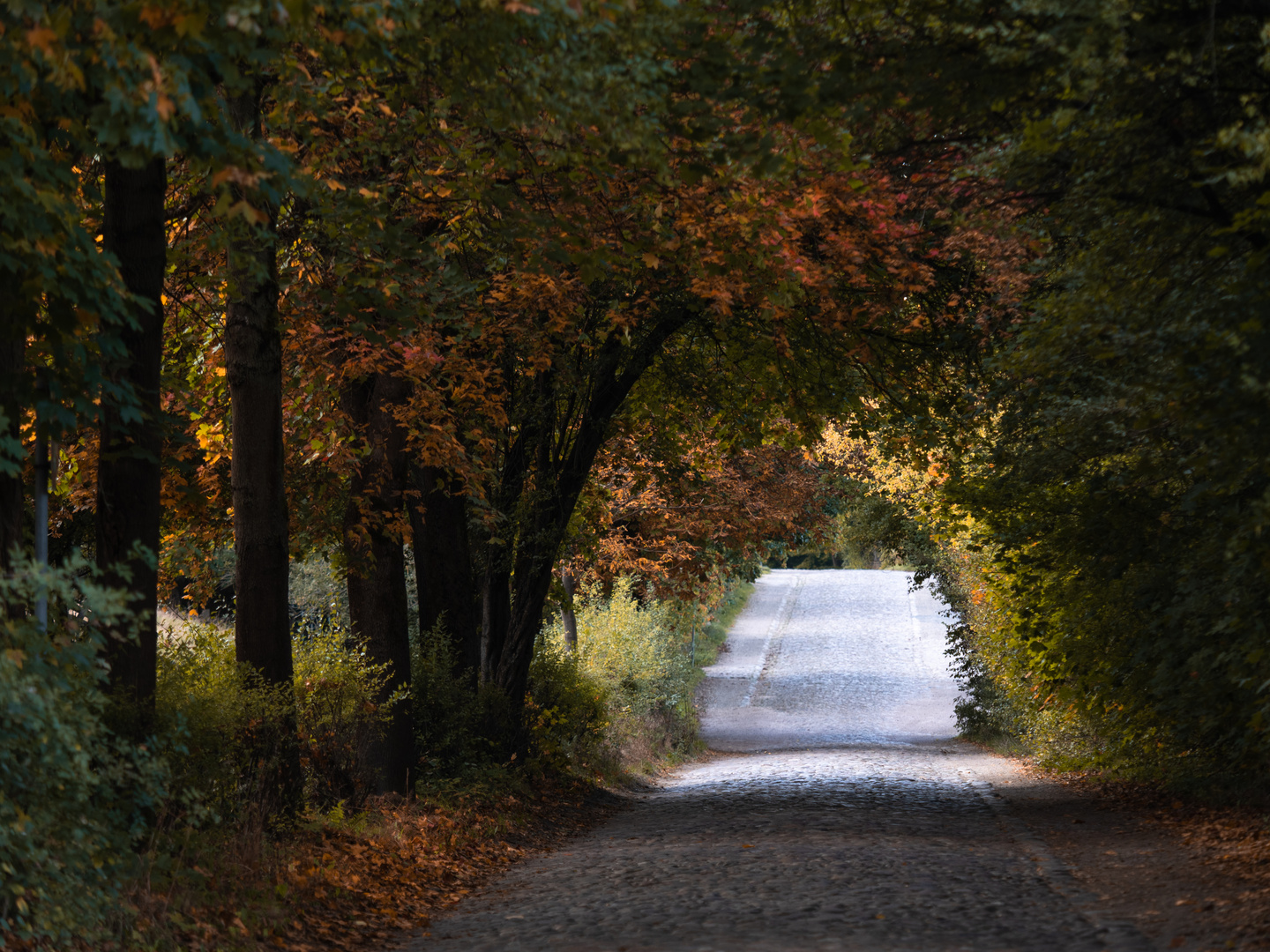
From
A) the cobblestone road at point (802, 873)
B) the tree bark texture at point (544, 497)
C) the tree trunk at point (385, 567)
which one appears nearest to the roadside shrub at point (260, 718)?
the tree trunk at point (385, 567)

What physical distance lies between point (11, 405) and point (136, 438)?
152 centimetres

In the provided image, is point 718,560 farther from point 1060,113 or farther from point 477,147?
point 1060,113

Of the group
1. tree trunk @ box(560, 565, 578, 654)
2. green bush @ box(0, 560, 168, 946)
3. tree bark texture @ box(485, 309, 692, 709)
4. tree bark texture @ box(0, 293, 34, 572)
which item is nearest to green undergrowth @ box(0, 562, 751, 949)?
green bush @ box(0, 560, 168, 946)

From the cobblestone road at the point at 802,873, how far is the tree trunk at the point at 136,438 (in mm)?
2635

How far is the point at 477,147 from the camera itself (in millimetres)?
10227

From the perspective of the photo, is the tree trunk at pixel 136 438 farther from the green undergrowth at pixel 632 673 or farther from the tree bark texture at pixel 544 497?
the green undergrowth at pixel 632 673

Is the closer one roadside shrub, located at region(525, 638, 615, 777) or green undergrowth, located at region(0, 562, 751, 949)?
green undergrowth, located at region(0, 562, 751, 949)

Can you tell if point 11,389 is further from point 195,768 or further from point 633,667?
point 633,667

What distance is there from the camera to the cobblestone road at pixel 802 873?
25.5ft

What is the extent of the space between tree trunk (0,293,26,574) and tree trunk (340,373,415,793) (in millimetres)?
5752

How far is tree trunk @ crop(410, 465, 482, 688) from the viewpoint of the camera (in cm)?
1577

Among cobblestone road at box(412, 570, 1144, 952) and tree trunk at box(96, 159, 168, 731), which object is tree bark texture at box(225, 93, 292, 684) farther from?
cobblestone road at box(412, 570, 1144, 952)

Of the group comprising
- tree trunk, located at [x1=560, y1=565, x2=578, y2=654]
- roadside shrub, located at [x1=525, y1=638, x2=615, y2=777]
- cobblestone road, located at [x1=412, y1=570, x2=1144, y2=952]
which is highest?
tree trunk, located at [x1=560, y1=565, x2=578, y2=654]

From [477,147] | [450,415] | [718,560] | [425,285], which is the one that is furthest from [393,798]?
[718,560]
